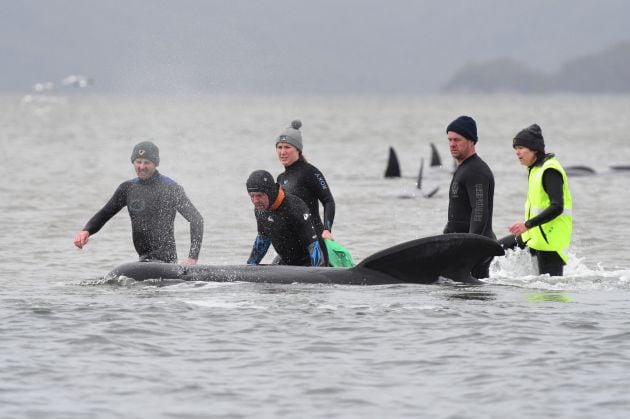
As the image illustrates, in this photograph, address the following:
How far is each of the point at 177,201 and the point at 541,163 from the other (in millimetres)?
4437

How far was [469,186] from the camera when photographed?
1357cm

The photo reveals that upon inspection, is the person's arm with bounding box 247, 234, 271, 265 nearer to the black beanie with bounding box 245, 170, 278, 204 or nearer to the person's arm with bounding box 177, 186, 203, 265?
the person's arm with bounding box 177, 186, 203, 265

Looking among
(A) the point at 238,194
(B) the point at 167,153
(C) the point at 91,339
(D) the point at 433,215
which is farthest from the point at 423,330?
(B) the point at 167,153

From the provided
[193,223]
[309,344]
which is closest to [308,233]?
[193,223]

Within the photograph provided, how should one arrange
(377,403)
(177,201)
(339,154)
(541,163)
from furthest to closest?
(339,154), (177,201), (541,163), (377,403)

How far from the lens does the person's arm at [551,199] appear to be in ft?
44.2

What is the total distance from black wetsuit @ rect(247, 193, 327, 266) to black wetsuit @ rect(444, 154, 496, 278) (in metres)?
1.68

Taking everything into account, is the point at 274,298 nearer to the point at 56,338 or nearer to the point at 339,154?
the point at 56,338

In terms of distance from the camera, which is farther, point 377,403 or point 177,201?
point 177,201

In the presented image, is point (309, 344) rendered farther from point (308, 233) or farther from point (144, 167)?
point (144, 167)

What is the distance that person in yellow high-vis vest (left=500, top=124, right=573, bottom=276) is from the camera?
1359 centimetres

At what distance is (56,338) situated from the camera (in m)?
12.2

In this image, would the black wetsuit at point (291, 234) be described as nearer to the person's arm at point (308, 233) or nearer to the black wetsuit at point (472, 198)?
the person's arm at point (308, 233)

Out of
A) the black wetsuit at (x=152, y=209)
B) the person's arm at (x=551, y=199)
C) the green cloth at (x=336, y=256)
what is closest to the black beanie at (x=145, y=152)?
the black wetsuit at (x=152, y=209)
